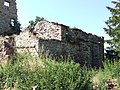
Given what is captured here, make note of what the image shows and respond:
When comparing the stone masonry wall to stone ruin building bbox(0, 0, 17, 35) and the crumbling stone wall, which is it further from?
stone ruin building bbox(0, 0, 17, 35)

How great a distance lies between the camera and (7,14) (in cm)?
3681

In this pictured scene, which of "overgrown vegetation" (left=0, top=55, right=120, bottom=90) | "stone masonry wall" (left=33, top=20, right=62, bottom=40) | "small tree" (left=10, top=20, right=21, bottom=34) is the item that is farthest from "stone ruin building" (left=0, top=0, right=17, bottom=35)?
"overgrown vegetation" (left=0, top=55, right=120, bottom=90)

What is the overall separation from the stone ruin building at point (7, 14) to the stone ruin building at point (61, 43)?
1068 cm

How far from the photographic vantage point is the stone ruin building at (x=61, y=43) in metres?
21.6

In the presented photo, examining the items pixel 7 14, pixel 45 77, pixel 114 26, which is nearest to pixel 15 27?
pixel 7 14

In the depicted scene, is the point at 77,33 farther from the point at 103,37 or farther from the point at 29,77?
the point at 29,77

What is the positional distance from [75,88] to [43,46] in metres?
7.77

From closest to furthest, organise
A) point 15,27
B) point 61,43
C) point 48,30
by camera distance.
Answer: point 61,43, point 48,30, point 15,27

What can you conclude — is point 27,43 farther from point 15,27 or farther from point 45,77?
point 15,27

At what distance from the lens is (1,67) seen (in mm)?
16062

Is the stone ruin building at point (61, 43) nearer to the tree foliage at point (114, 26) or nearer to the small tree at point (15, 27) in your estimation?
the tree foliage at point (114, 26)

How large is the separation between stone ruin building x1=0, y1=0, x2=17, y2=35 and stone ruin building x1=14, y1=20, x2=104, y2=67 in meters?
10.7

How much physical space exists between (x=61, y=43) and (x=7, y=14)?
15.2m

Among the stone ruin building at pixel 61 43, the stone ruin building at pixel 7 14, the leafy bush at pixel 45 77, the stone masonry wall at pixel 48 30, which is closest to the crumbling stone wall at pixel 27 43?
the stone ruin building at pixel 61 43
